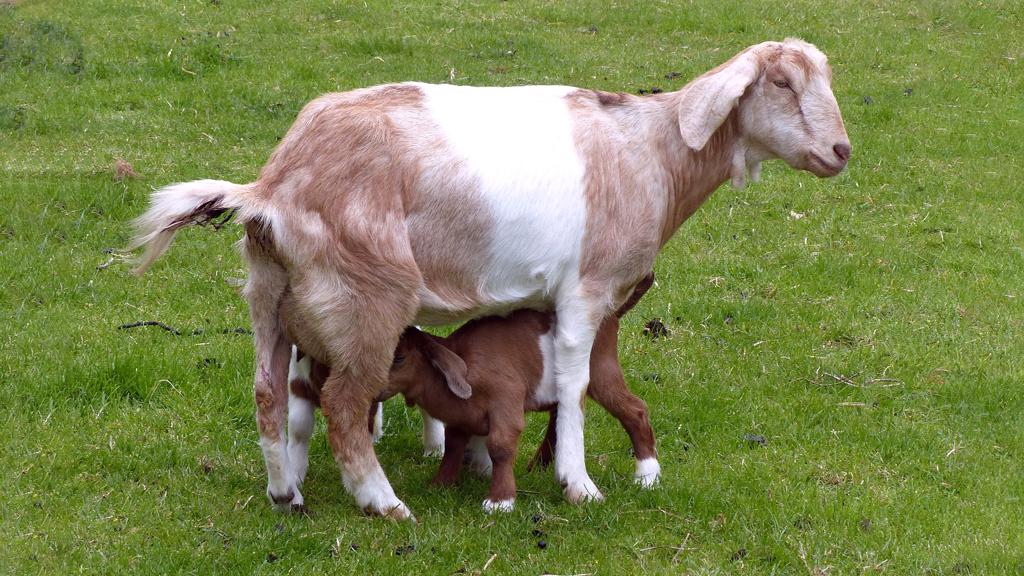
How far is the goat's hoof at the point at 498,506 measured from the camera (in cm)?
538

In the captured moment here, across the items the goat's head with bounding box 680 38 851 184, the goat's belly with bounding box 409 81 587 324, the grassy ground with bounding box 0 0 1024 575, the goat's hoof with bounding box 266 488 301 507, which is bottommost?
the grassy ground with bounding box 0 0 1024 575

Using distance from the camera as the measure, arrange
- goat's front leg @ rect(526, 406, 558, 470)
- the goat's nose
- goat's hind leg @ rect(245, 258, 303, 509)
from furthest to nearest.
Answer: goat's front leg @ rect(526, 406, 558, 470), the goat's nose, goat's hind leg @ rect(245, 258, 303, 509)

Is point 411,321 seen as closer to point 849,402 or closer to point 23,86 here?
point 849,402

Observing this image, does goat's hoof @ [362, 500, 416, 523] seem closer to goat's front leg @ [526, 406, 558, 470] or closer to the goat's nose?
goat's front leg @ [526, 406, 558, 470]

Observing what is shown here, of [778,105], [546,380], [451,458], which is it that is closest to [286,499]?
[451,458]

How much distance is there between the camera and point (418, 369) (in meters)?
5.38

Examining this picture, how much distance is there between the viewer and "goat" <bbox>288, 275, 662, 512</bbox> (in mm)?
5355

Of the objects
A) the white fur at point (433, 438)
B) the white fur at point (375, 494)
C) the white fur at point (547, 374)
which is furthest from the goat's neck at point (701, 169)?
the white fur at point (375, 494)

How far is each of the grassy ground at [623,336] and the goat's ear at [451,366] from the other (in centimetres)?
56

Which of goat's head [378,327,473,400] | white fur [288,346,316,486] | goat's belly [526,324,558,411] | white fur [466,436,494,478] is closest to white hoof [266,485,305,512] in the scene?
white fur [288,346,316,486]

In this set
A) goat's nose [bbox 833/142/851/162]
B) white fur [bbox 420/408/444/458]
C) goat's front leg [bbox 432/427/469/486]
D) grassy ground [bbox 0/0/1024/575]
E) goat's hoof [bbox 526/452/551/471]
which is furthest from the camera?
white fur [bbox 420/408/444/458]

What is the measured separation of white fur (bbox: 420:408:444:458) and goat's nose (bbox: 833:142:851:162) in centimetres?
227

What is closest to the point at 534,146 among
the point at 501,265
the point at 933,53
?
the point at 501,265

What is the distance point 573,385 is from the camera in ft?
17.9
